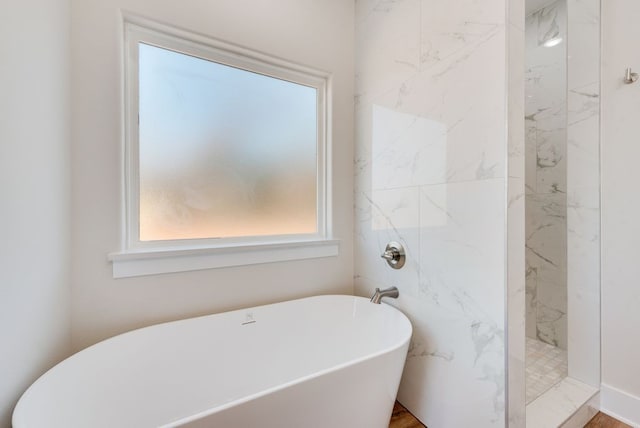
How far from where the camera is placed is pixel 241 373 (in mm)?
1318

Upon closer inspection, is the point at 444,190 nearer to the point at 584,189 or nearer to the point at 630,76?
the point at 584,189

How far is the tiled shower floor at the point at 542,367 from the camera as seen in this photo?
1.45 m

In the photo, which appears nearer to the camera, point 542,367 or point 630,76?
point 630,76

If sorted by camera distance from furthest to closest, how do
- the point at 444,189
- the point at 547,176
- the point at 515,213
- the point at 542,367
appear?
1. the point at 547,176
2. the point at 542,367
3. the point at 444,189
4. the point at 515,213

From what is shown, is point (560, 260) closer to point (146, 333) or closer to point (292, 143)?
point (292, 143)

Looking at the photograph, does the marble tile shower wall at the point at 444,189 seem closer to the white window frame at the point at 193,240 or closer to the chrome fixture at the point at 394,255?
the chrome fixture at the point at 394,255

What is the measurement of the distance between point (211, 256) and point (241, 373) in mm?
618

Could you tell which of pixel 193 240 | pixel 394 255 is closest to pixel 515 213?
pixel 394 255

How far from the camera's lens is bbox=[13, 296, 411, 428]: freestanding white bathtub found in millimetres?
788

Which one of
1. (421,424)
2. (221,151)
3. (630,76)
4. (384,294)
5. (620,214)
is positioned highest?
(630,76)

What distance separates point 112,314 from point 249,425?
35.8 inches

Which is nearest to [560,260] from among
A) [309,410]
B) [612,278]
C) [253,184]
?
[612,278]

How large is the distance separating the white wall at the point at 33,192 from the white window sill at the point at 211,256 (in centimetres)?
23

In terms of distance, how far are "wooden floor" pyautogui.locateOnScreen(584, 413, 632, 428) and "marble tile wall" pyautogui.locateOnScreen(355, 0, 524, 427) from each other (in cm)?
78
